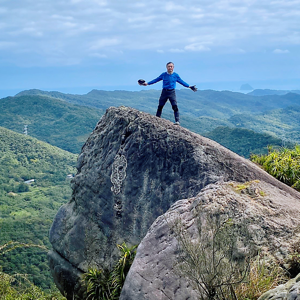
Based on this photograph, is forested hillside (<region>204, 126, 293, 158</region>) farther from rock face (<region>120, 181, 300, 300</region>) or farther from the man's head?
rock face (<region>120, 181, 300, 300</region>)

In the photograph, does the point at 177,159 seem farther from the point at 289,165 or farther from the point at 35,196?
the point at 35,196

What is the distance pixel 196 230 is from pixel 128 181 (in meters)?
3.94

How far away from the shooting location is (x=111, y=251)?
39.0ft

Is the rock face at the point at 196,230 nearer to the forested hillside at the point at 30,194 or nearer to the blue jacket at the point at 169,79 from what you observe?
the blue jacket at the point at 169,79

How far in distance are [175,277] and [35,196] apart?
119 metres

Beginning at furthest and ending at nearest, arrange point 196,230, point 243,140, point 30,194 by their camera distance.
A: point 30,194
point 243,140
point 196,230

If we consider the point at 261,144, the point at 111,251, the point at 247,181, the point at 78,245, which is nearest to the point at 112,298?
the point at 111,251

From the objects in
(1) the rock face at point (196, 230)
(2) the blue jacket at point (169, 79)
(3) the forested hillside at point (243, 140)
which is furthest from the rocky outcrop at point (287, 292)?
(3) the forested hillside at point (243, 140)

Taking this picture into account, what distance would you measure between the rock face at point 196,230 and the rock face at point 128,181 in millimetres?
1001

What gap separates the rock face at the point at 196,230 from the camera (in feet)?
26.6

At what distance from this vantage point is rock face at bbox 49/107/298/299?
445 inches

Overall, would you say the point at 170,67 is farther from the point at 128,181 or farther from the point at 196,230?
the point at 196,230

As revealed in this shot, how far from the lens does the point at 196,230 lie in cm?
861

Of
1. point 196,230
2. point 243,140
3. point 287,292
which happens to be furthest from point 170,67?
point 243,140
